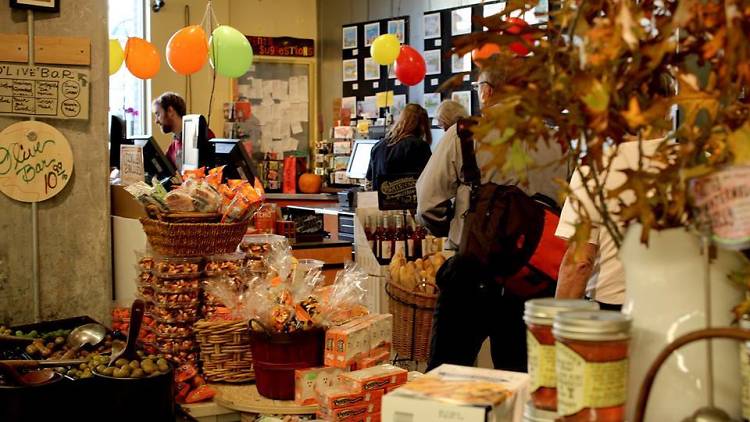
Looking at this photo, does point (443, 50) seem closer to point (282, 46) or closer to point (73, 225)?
point (282, 46)

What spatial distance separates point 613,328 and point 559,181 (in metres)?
0.22

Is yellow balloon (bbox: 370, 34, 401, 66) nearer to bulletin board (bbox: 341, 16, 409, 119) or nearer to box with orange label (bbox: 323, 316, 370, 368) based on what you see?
bulletin board (bbox: 341, 16, 409, 119)

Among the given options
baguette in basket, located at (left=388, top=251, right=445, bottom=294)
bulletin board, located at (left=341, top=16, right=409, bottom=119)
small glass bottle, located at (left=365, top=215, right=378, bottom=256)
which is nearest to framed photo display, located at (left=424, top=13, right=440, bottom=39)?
bulletin board, located at (left=341, top=16, right=409, bottom=119)

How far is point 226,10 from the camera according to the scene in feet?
34.6

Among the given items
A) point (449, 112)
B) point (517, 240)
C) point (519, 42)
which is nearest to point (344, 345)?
point (517, 240)

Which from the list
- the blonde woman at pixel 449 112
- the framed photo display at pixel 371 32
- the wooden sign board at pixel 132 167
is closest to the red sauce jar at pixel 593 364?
the wooden sign board at pixel 132 167

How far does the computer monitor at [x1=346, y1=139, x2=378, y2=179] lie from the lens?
914cm

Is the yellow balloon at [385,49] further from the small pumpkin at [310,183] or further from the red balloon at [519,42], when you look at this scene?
the red balloon at [519,42]

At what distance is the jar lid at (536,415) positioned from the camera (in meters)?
1.23

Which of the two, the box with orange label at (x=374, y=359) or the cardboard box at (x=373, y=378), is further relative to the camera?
the box with orange label at (x=374, y=359)

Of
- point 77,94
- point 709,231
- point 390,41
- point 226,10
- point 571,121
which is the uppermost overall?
point 226,10

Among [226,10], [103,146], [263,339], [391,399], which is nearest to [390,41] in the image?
[226,10]

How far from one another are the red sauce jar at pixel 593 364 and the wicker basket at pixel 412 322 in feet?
11.0

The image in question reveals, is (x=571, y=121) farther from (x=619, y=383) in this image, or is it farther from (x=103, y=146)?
(x=103, y=146)
